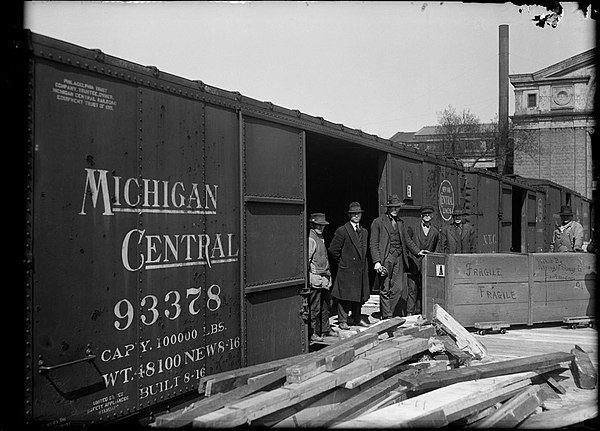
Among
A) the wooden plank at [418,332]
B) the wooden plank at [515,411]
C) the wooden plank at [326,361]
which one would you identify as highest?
the wooden plank at [326,361]

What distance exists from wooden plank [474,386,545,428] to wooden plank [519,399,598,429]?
0.09m

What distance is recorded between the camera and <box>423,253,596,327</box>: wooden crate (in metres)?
8.93

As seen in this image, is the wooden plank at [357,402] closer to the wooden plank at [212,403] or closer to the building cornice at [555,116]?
the wooden plank at [212,403]

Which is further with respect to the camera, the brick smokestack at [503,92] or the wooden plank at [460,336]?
the brick smokestack at [503,92]

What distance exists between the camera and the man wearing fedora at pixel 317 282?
8.00 metres

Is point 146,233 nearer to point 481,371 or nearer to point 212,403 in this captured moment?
point 212,403

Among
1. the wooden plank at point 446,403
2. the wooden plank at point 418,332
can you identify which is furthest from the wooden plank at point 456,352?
the wooden plank at point 446,403

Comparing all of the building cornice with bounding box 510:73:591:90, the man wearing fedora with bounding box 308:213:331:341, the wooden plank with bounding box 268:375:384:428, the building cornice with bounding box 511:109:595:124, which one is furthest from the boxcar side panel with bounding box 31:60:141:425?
the building cornice with bounding box 511:109:595:124

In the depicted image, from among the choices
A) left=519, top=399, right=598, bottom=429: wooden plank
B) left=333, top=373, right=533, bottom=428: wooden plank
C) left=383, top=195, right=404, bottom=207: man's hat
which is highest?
left=383, top=195, right=404, bottom=207: man's hat

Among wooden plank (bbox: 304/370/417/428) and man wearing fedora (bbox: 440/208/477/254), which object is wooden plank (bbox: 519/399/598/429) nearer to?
wooden plank (bbox: 304/370/417/428)

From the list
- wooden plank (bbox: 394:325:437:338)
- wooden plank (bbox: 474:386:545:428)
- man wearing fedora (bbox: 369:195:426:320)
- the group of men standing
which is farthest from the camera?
man wearing fedora (bbox: 369:195:426:320)

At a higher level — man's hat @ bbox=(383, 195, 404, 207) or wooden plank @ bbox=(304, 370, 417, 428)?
man's hat @ bbox=(383, 195, 404, 207)

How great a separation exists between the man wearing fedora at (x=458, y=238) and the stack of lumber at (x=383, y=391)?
16.0ft

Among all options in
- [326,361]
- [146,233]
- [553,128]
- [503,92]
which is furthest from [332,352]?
[553,128]
